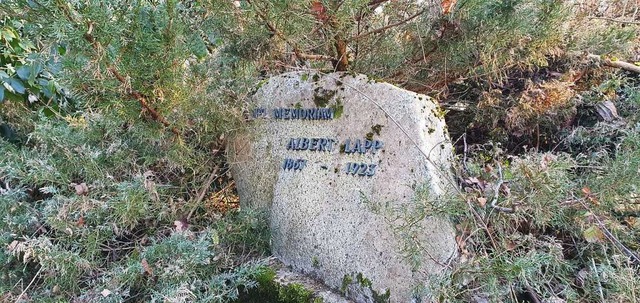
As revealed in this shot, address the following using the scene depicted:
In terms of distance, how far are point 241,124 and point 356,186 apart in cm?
93

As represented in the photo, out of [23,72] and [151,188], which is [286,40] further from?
[23,72]

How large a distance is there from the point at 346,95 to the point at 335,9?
432 mm

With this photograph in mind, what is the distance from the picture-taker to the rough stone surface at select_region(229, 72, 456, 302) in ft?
6.49

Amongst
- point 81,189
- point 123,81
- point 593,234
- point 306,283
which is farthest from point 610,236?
point 81,189

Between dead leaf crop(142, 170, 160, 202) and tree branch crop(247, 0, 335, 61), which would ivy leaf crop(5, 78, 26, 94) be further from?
tree branch crop(247, 0, 335, 61)

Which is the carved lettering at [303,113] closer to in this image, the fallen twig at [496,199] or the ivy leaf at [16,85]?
the fallen twig at [496,199]

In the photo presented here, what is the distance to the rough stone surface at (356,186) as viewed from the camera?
1.98 metres

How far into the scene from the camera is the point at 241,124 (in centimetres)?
287

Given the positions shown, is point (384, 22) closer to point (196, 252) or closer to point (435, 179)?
point (435, 179)

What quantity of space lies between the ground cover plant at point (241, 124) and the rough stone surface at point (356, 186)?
12 centimetres

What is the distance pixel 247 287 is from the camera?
2389 mm

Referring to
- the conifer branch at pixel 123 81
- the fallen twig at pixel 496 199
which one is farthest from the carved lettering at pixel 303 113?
the fallen twig at pixel 496 199

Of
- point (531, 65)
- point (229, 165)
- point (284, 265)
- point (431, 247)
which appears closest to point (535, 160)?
point (431, 247)

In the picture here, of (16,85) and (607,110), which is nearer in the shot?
(607,110)
